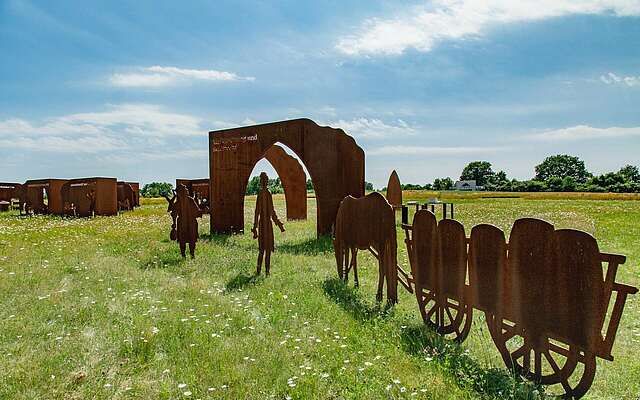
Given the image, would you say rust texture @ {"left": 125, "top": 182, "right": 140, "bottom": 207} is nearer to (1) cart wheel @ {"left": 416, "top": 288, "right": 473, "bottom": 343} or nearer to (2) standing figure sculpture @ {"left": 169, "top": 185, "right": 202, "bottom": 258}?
(2) standing figure sculpture @ {"left": 169, "top": 185, "right": 202, "bottom": 258}

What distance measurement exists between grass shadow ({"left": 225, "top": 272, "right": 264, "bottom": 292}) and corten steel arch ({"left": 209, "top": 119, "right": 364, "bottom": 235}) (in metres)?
6.49

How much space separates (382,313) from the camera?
6789mm

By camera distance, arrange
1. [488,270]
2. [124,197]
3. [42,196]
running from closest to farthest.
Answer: [488,270]
[42,196]
[124,197]

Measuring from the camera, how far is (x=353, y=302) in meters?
7.40

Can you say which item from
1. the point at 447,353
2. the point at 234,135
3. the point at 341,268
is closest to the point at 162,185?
the point at 234,135

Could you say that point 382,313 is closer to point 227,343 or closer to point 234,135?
point 227,343

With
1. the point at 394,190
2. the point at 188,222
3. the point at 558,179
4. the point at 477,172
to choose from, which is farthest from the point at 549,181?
the point at 188,222

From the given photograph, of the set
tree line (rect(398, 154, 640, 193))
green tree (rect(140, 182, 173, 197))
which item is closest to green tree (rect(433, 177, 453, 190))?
tree line (rect(398, 154, 640, 193))

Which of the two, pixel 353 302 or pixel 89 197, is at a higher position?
pixel 89 197

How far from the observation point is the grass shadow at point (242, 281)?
863cm

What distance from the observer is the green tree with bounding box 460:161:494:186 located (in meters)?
102

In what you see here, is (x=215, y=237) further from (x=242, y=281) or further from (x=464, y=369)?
(x=464, y=369)

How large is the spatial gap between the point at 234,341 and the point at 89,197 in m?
25.3

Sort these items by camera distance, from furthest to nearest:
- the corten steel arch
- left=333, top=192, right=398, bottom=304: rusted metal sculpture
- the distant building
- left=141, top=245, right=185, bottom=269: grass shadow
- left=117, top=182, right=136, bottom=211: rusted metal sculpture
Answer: the distant building → left=117, top=182, right=136, bottom=211: rusted metal sculpture → the corten steel arch → left=141, top=245, right=185, bottom=269: grass shadow → left=333, top=192, right=398, bottom=304: rusted metal sculpture
